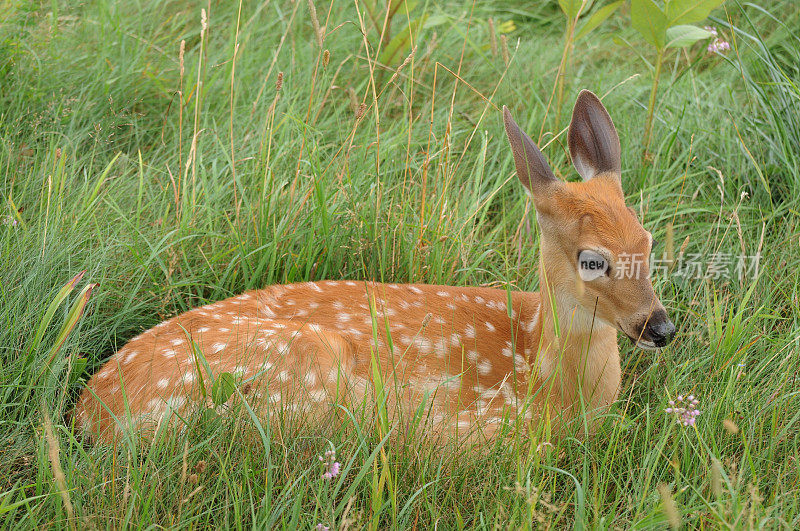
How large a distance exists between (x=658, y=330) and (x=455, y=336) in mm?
792

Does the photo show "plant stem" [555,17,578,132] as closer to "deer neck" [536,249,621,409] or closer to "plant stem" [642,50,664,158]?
"plant stem" [642,50,664,158]

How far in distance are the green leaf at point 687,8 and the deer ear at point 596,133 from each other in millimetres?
1018

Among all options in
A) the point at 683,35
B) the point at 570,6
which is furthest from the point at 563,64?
the point at 683,35

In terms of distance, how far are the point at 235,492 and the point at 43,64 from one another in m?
2.79

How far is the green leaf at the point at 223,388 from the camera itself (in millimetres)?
2500

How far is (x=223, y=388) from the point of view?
254 cm

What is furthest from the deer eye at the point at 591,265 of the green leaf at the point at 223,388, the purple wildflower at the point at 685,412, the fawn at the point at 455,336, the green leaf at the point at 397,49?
the green leaf at the point at 397,49

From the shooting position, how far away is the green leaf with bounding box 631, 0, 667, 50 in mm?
3904

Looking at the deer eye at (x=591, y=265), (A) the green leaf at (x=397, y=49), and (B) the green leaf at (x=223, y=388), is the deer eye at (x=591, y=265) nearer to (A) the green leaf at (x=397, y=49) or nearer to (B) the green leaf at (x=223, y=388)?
(B) the green leaf at (x=223, y=388)

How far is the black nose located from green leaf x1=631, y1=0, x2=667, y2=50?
1743 millimetres

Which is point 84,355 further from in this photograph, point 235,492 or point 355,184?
point 355,184

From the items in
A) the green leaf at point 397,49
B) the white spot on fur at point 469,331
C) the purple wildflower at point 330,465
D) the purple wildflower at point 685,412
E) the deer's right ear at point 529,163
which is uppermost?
the green leaf at point 397,49

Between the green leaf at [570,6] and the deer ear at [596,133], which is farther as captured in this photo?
the green leaf at [570,6]

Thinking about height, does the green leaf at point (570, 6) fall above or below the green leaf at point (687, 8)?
below
